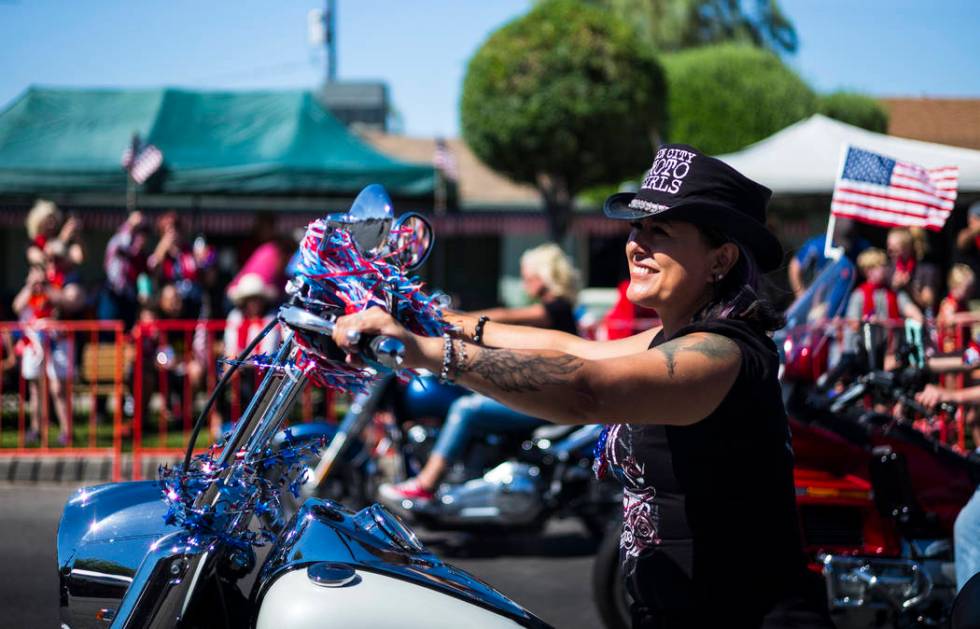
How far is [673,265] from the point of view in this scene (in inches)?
79.4

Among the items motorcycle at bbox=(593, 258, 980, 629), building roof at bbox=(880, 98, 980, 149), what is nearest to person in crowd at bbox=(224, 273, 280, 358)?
motorcycle at bbox=(593, 258, 980, 629)

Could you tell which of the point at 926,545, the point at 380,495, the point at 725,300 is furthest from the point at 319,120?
the point at 725,300

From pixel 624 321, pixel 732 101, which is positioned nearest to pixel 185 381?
pixel 624 321

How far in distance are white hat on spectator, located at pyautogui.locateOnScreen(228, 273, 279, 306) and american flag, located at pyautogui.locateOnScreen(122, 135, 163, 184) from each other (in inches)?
125

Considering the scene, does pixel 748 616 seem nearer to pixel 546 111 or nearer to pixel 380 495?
pixel 380 495

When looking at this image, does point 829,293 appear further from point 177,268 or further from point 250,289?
point 177,268

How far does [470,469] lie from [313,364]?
13.6ft

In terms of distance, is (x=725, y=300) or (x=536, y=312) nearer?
(x=725, y=300)

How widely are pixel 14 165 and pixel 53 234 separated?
285 centimetres

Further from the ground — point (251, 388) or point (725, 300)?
point (725, 300)

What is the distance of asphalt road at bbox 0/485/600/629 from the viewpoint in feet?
15.2

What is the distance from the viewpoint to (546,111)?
17.8m

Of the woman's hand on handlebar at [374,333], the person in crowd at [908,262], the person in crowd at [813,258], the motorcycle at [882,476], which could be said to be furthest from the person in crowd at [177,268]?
the woman's hand on handlebar at [374,333]

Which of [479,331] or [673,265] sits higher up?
[673,265]
